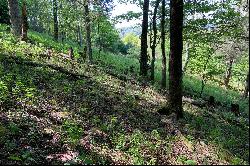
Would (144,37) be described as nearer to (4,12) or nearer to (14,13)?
(14,13)

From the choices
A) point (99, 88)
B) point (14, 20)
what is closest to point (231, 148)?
point (99, 88)

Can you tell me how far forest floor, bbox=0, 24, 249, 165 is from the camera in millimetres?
9094

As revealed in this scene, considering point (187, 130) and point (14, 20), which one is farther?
point (14, 20)

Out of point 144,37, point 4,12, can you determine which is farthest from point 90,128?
point 4,12

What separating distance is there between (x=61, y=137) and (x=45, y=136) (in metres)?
0.45

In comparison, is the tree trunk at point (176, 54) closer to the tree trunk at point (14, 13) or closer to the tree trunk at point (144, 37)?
the tree trunk at point (14, 13)

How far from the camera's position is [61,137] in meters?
10.1

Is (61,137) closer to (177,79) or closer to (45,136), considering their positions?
(45,136)

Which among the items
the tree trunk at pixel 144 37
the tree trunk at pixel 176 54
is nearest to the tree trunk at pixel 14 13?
the tree trunk at pixel 144 37

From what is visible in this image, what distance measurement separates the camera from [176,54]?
47.6ft

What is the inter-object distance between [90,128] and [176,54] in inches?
204

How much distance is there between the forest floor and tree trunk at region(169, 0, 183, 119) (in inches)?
32.7

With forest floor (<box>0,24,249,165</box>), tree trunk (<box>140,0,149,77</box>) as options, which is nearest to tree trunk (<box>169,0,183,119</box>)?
forest floor (<box>0,24,249,165</box>)

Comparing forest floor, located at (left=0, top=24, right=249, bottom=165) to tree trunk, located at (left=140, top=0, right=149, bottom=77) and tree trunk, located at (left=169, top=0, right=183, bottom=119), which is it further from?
tree trunk, located at (left=140, top=0, right=149, bottom=77)
